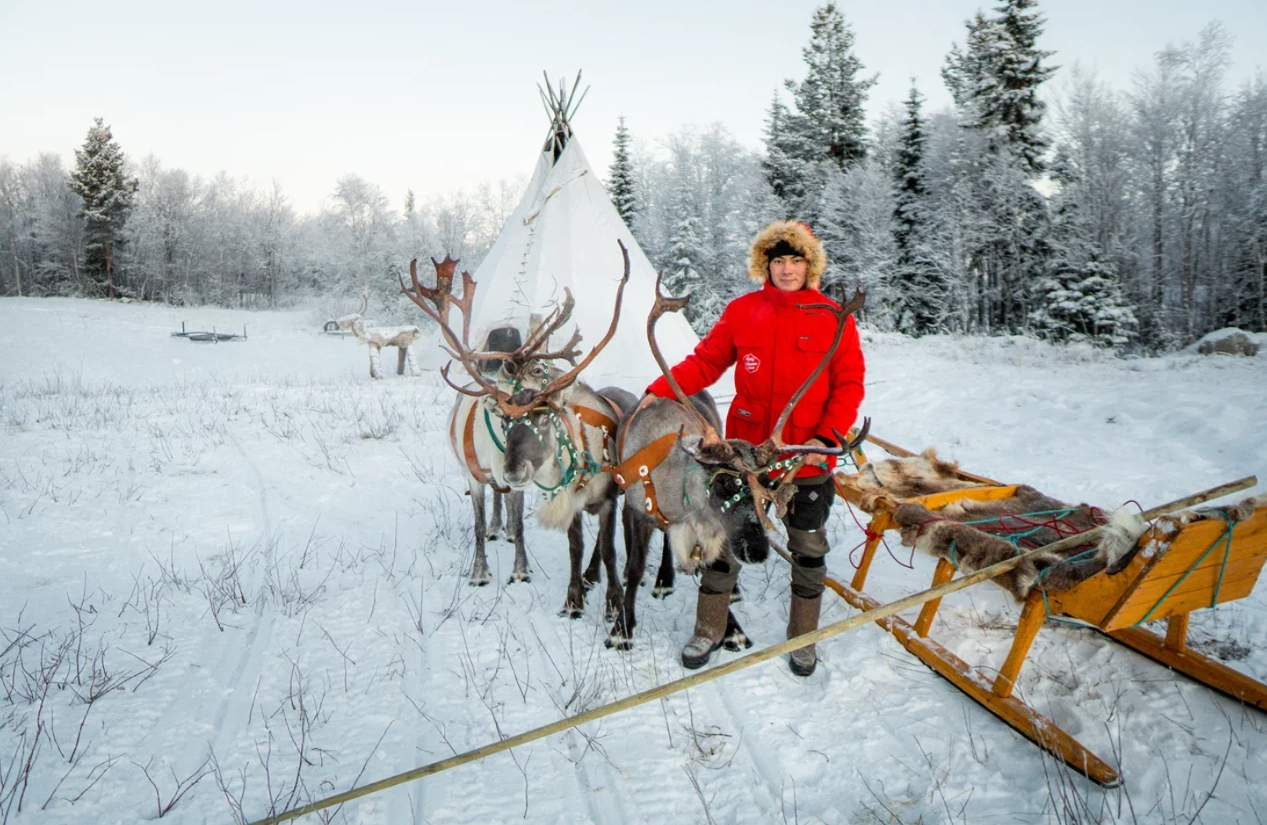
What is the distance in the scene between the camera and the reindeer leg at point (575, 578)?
12.3 ft

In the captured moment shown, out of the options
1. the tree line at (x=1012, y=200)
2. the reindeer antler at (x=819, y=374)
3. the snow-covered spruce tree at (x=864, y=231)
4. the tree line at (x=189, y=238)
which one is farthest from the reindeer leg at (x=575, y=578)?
the tree line at (x=189, y=238)

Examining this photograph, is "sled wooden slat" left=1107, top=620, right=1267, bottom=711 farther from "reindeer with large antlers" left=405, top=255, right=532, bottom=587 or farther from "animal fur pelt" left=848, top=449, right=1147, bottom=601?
"reindeer with large antlers" left=405, top=255, right=532, bottom=587

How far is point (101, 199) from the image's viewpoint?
39.3m

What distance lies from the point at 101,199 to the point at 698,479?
2067 inches

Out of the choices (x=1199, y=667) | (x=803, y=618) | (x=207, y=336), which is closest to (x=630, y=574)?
(x=803, y=618)

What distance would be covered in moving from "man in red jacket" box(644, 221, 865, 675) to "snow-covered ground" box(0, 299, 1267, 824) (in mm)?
330

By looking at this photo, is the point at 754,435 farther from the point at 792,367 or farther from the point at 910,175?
the point at 910,175

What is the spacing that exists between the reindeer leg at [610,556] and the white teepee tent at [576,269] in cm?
488

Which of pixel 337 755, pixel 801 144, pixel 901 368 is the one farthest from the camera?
pixel 801 144

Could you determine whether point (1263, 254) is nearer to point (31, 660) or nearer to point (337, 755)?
point (337, 755)

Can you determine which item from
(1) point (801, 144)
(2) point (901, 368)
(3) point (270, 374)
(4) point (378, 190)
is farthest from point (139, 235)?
(2) point (901, 368)

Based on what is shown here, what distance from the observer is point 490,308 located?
919cm

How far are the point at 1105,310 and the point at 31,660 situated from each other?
24.6 metres

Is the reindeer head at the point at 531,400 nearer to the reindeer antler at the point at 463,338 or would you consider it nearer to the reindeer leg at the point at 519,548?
the reindeer antler at the point at 463,338
